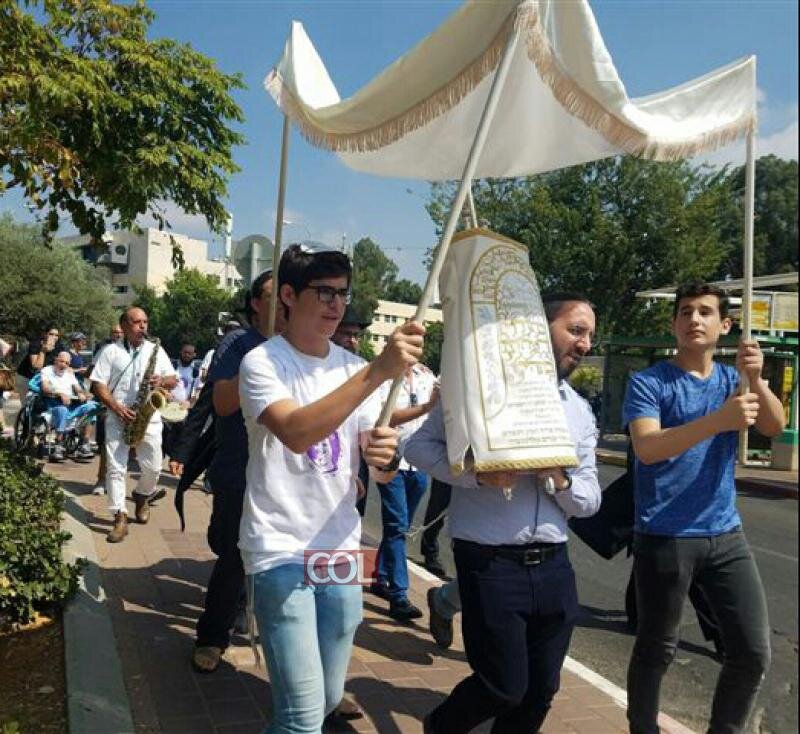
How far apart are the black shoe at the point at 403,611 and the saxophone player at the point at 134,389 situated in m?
3.05

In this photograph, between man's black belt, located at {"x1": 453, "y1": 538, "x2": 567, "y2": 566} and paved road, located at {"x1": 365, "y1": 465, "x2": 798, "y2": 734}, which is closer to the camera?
man's black belt, located at {"x1": 453, "y1": 538, "x2": 567, "y2": 566}

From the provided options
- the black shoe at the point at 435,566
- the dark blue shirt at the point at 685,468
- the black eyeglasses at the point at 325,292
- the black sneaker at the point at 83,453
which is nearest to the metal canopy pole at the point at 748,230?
the dark blue shirt at the point at 685,468

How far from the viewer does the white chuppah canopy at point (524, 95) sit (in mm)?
2412

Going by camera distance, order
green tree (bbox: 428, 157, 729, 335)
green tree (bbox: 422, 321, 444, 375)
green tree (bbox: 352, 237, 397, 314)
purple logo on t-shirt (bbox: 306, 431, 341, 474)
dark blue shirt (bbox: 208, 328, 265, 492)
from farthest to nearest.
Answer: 1. green tree (bbox: 352, 237, 397, 314)
2. green tree (bbox: 428, 157, 729, 335)
3. dark blue shirt (bbox: 208, 328, 265, 492)
4. green tree (bbox: 422, 321, 444, 375)
5. purple logo on t-shirt (bbox: 306, 431, 341, 474)

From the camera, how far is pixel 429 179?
3602 millimetres

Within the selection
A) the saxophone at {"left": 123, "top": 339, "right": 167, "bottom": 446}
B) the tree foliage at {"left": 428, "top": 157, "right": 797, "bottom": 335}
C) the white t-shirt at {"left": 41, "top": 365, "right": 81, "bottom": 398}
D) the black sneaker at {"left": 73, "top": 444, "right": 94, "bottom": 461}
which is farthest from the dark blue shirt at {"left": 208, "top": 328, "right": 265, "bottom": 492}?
the tree foliage at {"left": 428, "top": 157, "right": 797, "bottom": 335}

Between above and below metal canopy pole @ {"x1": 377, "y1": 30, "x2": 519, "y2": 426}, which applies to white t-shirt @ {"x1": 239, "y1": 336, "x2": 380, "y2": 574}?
below

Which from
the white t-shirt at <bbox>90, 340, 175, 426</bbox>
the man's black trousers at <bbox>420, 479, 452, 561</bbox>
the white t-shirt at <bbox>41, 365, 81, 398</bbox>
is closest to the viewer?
the man's black trousers at <bbox>420, 479, 452, 561</bbox>

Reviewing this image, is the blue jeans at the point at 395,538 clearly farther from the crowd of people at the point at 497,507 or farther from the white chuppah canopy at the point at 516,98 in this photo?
the white chuppah canopy at the point at 516,98

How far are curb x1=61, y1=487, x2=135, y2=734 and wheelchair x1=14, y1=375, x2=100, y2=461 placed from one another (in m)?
7.06

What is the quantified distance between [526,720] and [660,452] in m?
1.08

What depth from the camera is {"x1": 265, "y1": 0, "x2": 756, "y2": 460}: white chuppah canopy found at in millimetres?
2387

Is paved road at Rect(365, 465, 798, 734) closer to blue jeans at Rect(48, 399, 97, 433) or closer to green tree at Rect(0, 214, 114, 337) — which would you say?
blue jeans at Rect(48, 399, 97, 433)

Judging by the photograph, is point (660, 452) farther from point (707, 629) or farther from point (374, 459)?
point (707, 629)
